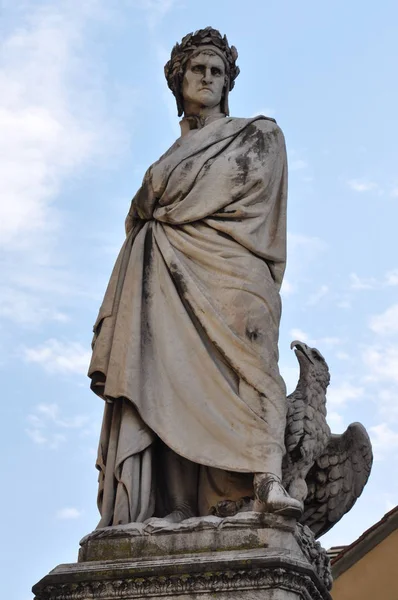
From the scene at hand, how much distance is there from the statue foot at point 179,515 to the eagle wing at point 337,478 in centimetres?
114

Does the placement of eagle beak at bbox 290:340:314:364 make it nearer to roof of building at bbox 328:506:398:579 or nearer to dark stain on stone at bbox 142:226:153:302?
dark stain on stone at bbox 142:226:153:302

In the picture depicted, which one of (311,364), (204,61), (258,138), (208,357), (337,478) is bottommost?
(337,478)

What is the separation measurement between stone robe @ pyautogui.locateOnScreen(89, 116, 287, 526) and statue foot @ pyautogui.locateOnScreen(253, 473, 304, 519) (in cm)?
14

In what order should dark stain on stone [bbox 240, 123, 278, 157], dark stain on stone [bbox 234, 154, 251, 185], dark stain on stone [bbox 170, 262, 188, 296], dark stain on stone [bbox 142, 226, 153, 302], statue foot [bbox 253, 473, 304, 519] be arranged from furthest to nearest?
dark stain on stone [bbox 240, 123, 278, 157] < dark stain on stone [bbox 234, 154, 251, 185] < dark stain on stone [bbox 142, 226, 153, 302] < dark stain on stone [bbox 170, 262, 188, 296] < statue foot [bbox 253, 473, 304, 519]

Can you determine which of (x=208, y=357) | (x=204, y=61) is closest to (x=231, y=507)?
(x=208, y=357)

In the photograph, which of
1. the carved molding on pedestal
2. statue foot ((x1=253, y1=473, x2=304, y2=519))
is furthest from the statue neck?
the carved molding on pedestal

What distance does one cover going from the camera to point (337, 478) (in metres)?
12.3

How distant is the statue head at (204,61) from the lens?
12.9 metres

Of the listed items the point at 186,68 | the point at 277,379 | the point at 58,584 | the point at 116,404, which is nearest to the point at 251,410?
the point at 277,379

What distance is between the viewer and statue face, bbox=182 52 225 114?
12.8 m

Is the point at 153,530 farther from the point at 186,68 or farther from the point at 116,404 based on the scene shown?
the point at 186,68

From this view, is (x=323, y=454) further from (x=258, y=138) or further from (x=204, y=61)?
(x=204, y=61)

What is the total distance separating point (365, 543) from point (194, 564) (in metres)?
7.40

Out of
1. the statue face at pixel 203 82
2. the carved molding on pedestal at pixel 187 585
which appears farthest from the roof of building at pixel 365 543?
the carved molding on pedestal at pixel 187 585
